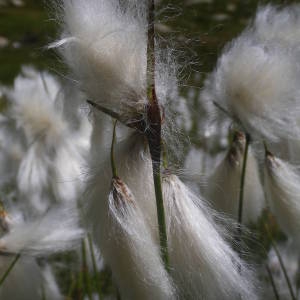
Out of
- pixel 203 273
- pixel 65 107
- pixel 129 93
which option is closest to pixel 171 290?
pixel 203 273

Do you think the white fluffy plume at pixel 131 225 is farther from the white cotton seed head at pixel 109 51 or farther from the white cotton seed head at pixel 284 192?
the white cotton seed head at pixel 284 192

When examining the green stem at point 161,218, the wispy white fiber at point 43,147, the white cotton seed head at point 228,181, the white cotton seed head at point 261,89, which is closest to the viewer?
the green stem at point 161,218

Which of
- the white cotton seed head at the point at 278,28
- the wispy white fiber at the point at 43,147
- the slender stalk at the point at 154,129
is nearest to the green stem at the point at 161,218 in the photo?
the slender stalk at the point at 154,129

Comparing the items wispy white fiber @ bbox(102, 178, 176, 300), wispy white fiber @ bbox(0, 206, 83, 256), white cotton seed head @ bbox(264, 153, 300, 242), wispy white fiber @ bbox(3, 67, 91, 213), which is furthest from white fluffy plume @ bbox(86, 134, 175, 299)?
wispy white fiber @ bbox(3, 67, 91, 213)

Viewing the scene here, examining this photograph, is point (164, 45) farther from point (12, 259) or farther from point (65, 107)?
point (12, 259)

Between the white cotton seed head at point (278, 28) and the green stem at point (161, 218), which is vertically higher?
the white cotton seed head at point (278, 28)

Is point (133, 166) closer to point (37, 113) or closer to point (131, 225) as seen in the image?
point (131, 225)
